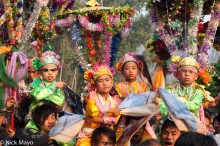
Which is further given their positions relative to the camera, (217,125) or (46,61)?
(217,125)

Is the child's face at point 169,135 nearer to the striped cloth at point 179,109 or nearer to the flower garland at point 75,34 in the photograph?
the striped cloth at point 179,109

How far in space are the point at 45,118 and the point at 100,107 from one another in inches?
27.2

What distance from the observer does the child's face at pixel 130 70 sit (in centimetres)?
876

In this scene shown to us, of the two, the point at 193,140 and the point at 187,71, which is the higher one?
the point at 187,71

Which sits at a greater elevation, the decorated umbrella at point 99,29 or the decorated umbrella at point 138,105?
the decorated umbrella at point 99,29

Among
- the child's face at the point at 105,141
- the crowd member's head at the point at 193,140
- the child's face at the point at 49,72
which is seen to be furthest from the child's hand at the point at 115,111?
the crowd member's head at the point at 193,140

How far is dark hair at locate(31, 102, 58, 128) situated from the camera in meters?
7.48

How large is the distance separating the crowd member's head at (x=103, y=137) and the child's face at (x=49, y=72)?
1541 millimetres

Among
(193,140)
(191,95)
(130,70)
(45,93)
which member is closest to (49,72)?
(45,93)

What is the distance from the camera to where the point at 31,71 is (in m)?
9.56

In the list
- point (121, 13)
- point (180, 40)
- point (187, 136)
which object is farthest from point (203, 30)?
point (187, 136)

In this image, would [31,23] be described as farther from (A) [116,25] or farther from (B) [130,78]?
(B) [130,78]

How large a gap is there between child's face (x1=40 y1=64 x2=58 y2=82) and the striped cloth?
1966mm

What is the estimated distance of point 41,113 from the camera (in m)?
7.53
